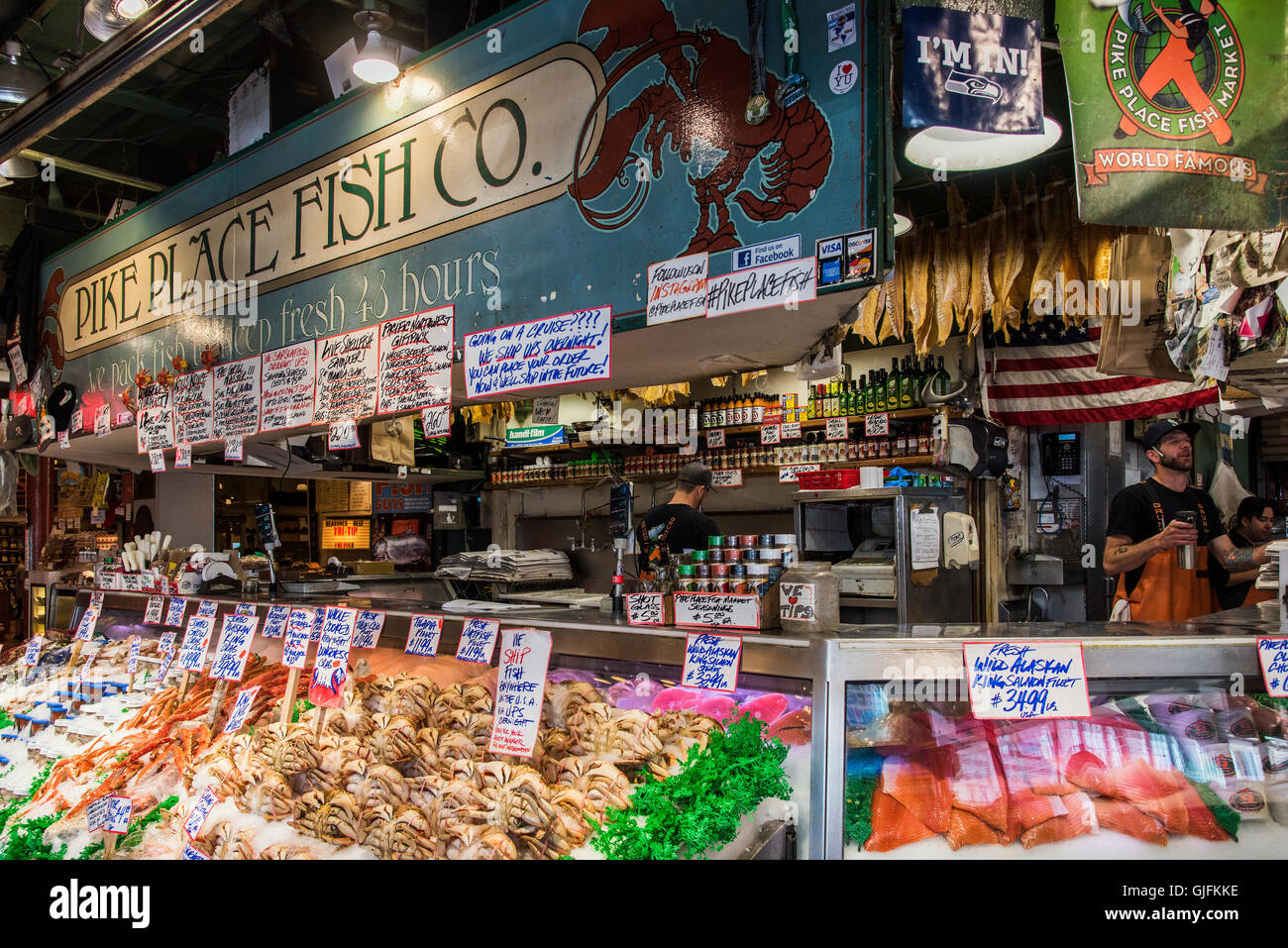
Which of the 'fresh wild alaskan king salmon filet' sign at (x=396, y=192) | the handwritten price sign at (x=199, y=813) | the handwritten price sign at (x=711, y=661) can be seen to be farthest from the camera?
the 'fresh wild alaskan king salmon filet' sign at (x=396, y=192)

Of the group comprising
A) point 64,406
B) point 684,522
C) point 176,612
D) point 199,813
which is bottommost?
point 199,813

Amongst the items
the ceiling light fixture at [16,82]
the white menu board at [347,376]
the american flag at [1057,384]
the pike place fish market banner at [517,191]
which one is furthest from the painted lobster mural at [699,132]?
the american flag at [1057,384]

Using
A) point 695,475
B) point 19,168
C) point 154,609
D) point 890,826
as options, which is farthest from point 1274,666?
point 19,168

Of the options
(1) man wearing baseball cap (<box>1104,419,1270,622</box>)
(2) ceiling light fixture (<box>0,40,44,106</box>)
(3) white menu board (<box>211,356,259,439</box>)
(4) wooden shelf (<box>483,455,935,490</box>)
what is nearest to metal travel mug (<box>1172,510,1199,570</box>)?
(1) man wearing baseball cap (<box>1104,419,1270,622</box>)

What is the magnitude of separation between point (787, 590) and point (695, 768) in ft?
1.71

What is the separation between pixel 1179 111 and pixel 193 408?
4.33 m

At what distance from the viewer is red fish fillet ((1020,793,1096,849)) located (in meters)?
1.94

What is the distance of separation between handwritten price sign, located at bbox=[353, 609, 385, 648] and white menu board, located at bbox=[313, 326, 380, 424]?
0.79 metres

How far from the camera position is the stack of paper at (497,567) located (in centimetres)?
696

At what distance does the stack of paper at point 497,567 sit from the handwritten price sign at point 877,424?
3065mm

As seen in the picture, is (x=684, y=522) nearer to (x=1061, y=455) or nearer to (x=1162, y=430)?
(x=1162, y=430)

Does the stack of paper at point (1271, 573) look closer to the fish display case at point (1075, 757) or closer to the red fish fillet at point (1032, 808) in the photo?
the fish display case at point (1075, 757)

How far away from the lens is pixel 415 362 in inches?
122

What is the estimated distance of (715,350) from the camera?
2.59 meters
